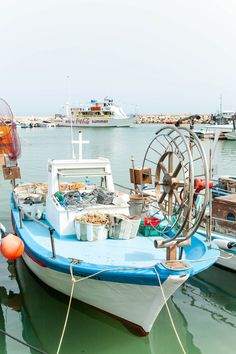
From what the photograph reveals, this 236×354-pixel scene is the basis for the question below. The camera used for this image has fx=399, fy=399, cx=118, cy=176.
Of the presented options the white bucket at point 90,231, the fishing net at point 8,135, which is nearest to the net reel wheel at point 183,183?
the white bucket at point 90,231

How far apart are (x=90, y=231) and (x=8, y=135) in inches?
337

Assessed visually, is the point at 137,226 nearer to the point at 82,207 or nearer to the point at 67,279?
the point at 82,207

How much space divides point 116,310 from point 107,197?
2.66 meters

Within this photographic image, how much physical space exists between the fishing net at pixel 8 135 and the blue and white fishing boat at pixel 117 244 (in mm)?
5102

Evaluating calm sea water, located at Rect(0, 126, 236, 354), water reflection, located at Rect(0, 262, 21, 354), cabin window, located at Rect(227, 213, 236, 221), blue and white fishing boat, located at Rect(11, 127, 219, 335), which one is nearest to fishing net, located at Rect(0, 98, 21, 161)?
blue and white fishing boat, located at Rect(11, 127, 219, 335)

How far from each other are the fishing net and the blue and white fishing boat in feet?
16.7

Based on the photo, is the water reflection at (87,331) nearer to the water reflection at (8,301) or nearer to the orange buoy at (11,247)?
the water reflection at (8,301)

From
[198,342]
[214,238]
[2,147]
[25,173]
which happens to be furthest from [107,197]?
[25,173]

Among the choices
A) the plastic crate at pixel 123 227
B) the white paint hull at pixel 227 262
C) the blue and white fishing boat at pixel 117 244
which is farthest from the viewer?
the white paint hull at pixel 227 262

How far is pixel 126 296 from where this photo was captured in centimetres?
694

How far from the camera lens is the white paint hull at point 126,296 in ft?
21.9

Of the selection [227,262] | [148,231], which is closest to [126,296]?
[148,231]

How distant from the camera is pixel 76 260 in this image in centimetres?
700

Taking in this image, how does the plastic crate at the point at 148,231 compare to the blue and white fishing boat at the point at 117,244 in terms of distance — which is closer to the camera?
the blue and white fishing boat at the point at 117,244
